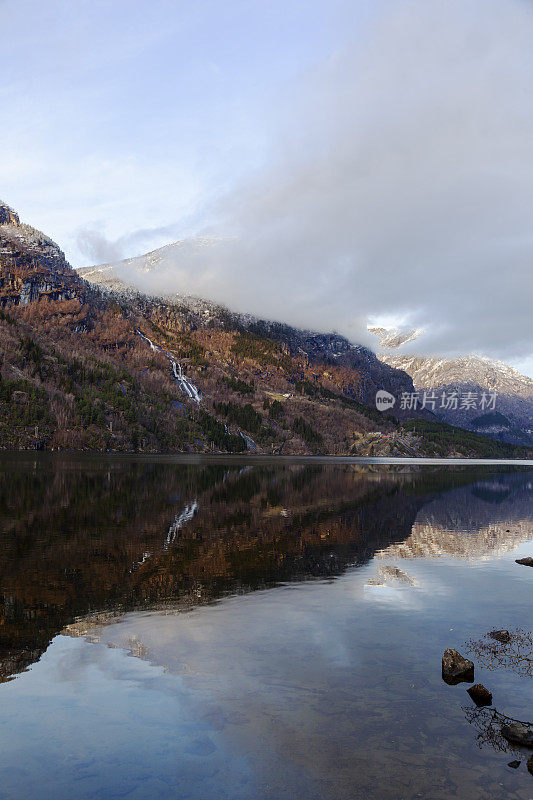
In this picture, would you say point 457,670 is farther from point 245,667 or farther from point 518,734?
point 245,667

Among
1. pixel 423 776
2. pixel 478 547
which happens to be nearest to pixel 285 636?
pixel 423 776

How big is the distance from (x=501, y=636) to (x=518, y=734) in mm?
11310

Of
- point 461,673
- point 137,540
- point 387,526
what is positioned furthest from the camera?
point 387,526

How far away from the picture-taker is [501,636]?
2705 cm

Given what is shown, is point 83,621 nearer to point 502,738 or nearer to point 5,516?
point 502,738

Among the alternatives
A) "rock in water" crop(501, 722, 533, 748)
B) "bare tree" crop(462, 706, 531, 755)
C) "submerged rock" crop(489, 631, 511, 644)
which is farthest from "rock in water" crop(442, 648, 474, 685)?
"submerged rock" crop(489, 631, 511, 644)

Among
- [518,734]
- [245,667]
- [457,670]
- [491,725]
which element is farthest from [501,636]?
[245,667]

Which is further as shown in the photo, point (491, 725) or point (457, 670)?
point (457, 670)

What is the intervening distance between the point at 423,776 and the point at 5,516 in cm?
5207

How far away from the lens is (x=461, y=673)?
21.4 meters

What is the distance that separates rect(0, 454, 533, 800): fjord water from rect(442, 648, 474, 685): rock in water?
43cm

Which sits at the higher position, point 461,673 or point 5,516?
point 461,673

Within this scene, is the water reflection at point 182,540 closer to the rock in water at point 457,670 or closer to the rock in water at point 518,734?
the rock in water at point 457,670

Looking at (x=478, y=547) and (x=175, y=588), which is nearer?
(x=175, y=588)
